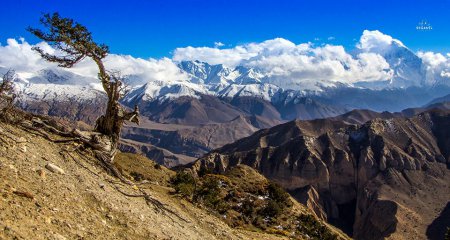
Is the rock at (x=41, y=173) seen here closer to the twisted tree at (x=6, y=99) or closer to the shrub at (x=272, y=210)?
the twisted tree at (x=6, y=99)

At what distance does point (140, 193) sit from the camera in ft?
74.5

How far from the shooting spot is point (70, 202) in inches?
647

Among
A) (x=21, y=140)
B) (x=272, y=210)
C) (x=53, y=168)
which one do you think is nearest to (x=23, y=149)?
(x=21, y=140)

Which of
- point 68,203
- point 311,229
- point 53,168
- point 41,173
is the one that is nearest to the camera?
point 68,203

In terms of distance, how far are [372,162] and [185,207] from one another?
6674 inches

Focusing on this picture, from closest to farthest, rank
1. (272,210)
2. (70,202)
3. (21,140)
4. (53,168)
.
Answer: (70,202)
(53,168)
(21,140)
(272,210)

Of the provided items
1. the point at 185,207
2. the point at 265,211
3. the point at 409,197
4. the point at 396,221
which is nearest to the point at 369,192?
the point at 409,197

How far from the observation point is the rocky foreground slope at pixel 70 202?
547 inches

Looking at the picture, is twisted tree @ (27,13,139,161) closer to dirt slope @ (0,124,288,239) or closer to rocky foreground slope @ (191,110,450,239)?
dirt slope @ (0,124,288,239)

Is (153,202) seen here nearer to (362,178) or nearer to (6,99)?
(6,99)

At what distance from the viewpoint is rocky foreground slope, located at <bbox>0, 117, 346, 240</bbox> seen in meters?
13.9

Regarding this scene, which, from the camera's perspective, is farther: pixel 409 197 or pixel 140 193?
pixel 409 197

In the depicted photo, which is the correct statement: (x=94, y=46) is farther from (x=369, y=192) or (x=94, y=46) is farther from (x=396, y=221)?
(x=369, y=192)

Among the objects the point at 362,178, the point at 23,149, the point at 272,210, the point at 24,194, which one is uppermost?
the point at 362,178
